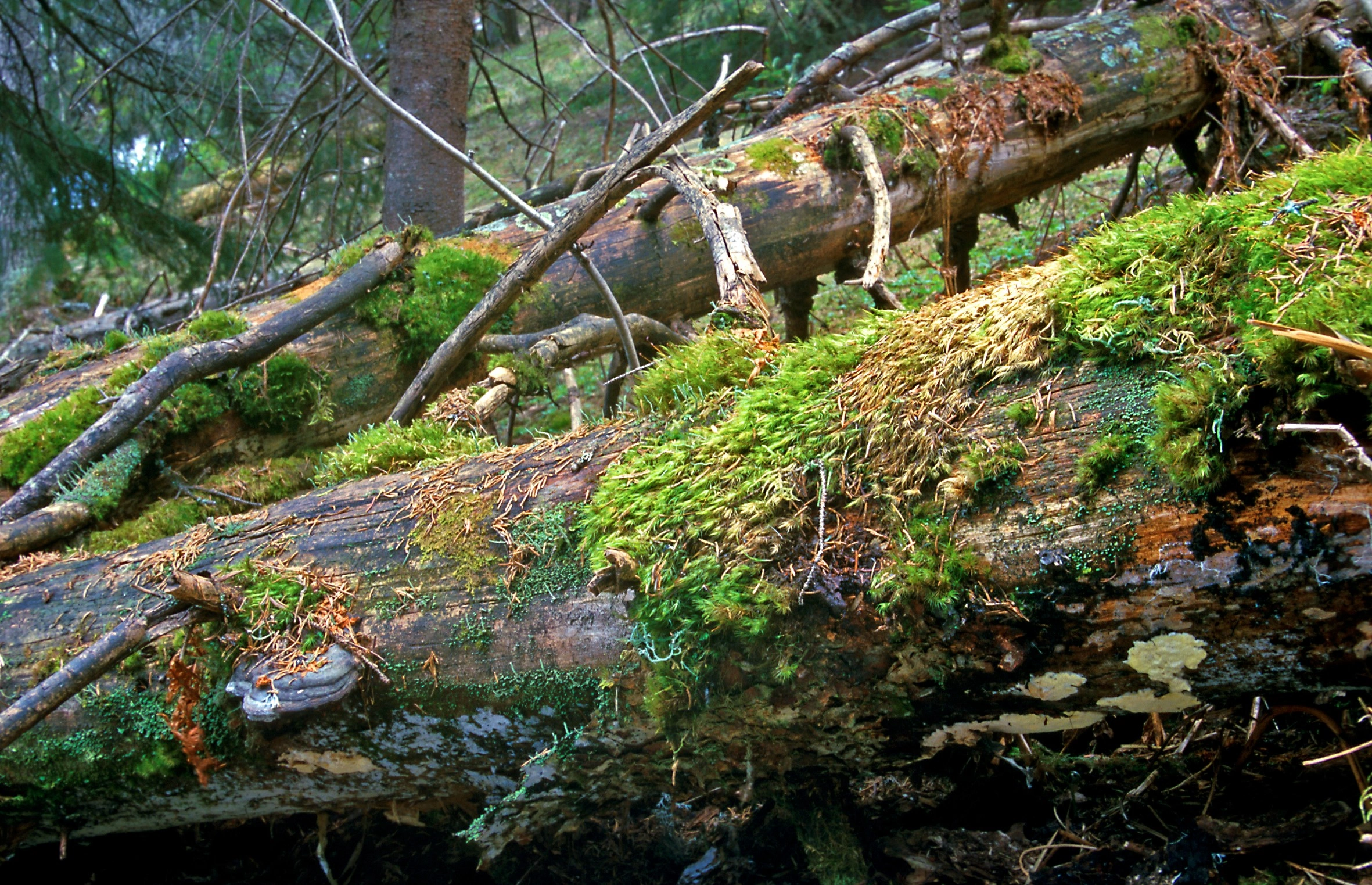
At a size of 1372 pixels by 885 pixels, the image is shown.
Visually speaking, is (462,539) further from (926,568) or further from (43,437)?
(43,437)

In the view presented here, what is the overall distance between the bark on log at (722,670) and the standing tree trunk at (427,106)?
3.38 m

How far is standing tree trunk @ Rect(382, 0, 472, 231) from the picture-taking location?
217 inches

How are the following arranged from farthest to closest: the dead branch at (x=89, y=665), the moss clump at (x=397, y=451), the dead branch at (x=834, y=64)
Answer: the dead branch at (x=834, y=64) → the moss clump at (x=397, y=451) → the dead branch at (x=89, y=665)

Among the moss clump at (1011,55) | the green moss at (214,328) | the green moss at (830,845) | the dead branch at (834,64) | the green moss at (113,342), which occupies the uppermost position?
the dead branch at (834,64)

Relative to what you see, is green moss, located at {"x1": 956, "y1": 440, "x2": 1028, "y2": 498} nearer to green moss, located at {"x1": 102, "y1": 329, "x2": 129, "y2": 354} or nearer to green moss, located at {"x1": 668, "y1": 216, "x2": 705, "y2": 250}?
green moss, located at {"x1": 668, "y1": 216, "x2": 705, "y2": 250}

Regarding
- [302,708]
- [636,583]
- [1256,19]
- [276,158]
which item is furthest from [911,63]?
[302,708]

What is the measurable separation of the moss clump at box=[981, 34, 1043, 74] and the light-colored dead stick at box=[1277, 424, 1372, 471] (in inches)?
158

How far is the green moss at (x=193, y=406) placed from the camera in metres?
3.85

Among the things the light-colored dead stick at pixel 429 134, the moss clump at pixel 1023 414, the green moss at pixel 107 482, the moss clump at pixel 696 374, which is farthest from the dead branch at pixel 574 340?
the moss clump at pixel 1023 414

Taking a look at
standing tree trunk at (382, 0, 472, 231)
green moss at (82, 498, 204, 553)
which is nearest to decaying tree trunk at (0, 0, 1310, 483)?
green moss at (82, 498, 204, 553)

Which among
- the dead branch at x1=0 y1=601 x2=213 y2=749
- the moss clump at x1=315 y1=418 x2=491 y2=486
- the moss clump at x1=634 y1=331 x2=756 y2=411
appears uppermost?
the moss clump at x1=634 y1=331 x2=756 y2=411

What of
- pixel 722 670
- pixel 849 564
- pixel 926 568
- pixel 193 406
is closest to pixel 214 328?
pixel 193 406

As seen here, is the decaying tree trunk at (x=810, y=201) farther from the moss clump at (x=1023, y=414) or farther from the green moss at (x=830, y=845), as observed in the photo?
the green moss at (x=830, y=845)

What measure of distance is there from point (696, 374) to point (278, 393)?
2669mm
